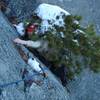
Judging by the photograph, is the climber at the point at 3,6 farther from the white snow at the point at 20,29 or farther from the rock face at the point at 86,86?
the rock face at the point at 86,86

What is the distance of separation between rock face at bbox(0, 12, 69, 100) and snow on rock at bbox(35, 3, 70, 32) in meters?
0.69

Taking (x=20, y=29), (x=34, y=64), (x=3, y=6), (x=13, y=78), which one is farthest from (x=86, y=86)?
(x=13, y=78)

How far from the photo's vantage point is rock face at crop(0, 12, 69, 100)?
5242mm

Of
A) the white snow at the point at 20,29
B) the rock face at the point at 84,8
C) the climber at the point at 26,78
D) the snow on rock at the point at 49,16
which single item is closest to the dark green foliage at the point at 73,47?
the snow on rock at the point at 49,16

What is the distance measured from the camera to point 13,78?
17.8ft

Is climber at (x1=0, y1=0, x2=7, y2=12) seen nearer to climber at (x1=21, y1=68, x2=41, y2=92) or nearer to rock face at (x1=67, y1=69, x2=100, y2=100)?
climber at (x1=21, y1=68, x2=41, y2=92)

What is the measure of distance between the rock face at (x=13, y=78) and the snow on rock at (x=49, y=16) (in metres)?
0.69

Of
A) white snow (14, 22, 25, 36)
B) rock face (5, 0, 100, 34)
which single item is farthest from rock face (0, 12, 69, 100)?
rock face (5, 0, 100, 34)

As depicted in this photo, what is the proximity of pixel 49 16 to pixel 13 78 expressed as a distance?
1967mm

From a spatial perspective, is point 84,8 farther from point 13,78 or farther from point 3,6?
point 13,78

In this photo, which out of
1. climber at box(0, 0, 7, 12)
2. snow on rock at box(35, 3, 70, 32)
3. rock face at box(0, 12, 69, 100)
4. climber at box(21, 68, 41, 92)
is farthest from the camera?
climber at box(0, 0, 7, 12)

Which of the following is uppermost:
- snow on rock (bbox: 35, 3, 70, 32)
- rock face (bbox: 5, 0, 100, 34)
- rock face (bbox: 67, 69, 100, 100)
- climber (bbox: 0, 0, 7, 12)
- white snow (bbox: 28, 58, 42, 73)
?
climber (bbox: 0, 0, 7, 12)

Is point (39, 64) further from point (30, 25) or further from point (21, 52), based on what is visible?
point (30, 25)

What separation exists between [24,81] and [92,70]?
1.98m
